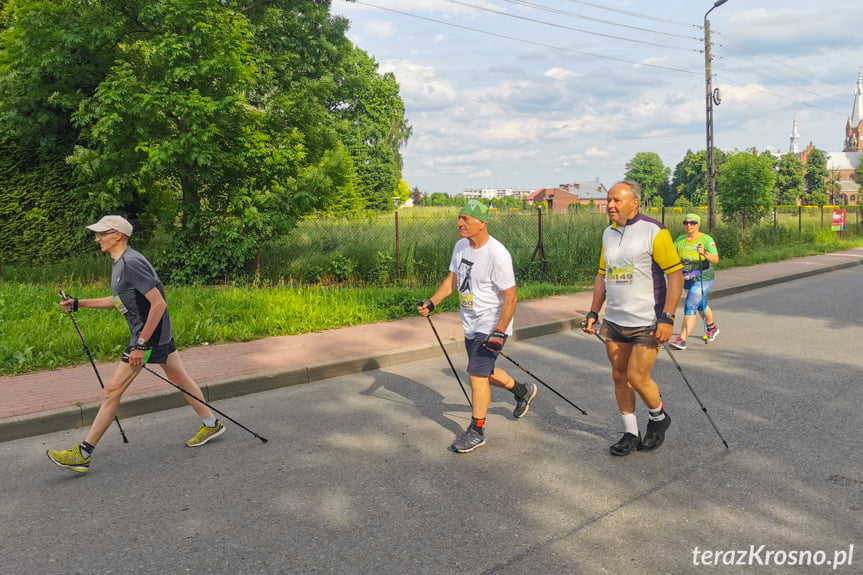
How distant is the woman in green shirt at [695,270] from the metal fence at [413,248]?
6.14 m

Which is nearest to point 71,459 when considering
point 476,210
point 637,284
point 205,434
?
point 205,434

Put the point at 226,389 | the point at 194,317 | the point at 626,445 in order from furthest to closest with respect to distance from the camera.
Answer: the point at 194,317, the point at 226,389, the point at 626,445

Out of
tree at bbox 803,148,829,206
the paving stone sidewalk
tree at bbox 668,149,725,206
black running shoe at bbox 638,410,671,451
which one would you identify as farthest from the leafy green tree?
tree at bbox 803,148,829,206

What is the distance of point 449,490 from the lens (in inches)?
162

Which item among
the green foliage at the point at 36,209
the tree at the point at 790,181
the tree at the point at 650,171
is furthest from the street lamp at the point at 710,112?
the tree at the point at 650,171

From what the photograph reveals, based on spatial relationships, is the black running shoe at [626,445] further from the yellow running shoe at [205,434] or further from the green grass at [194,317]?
the green grass at [194,317]

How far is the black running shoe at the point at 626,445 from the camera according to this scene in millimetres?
4652

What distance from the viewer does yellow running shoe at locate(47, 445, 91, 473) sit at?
4.48 metres

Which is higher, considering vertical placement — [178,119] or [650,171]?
[650,171]

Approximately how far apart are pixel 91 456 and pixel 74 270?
973 centimetres

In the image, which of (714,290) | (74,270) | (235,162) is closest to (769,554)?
(235,162)

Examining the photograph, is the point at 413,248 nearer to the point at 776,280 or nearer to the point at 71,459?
the point at 776,280

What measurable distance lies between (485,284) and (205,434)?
2.48 meters

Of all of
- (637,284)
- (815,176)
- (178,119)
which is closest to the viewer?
(637,284)
